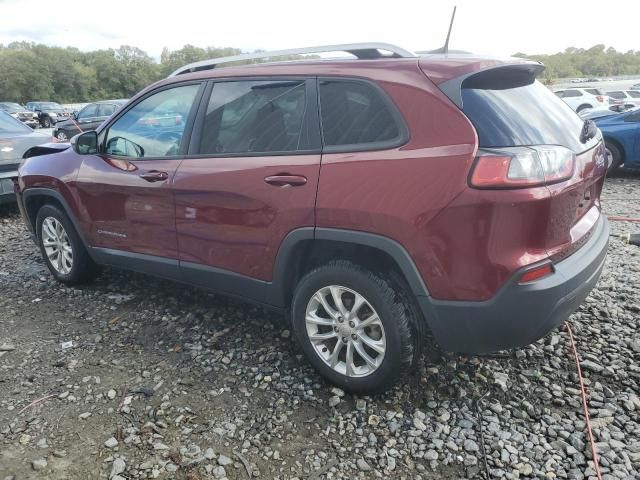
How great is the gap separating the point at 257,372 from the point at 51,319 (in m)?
1.81

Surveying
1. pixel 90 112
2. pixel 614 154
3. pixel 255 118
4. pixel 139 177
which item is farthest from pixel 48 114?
pixel 255 118

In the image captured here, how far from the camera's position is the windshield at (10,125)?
7.20 meters

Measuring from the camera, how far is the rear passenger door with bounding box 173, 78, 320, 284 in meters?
2.62

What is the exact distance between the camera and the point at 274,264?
2.80 metres

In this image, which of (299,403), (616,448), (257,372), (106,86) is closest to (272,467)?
(299,403)

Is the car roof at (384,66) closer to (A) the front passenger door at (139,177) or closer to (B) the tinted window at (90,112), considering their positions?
(A) the front passenger door at (139,177)

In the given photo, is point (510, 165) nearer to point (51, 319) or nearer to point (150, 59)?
point (51, 319)

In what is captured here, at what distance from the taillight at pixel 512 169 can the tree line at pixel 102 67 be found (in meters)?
74.1

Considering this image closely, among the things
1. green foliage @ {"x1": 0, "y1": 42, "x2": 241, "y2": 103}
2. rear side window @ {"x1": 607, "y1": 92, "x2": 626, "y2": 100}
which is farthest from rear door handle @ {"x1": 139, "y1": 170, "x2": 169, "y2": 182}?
green foliage @ {"x1": 0, "y1": 42, "x2": 241, "y2": 103}

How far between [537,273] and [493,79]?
0.93 metres

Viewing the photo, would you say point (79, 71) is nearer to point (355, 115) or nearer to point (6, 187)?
point (6, 187)

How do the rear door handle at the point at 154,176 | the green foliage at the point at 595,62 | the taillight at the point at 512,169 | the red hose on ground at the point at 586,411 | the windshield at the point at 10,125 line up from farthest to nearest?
1. the green foliage at the point at 595,62
2. the windshield at the point at 10,125
3. the rear door handle at the point at 154,176
4. the red hose on ground at the point at 586,411
5. the taillight at the point at 512,169

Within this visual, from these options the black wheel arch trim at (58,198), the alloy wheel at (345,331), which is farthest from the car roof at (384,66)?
the black wheel arch trim at (58,198)

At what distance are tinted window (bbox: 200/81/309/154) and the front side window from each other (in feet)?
0.84
